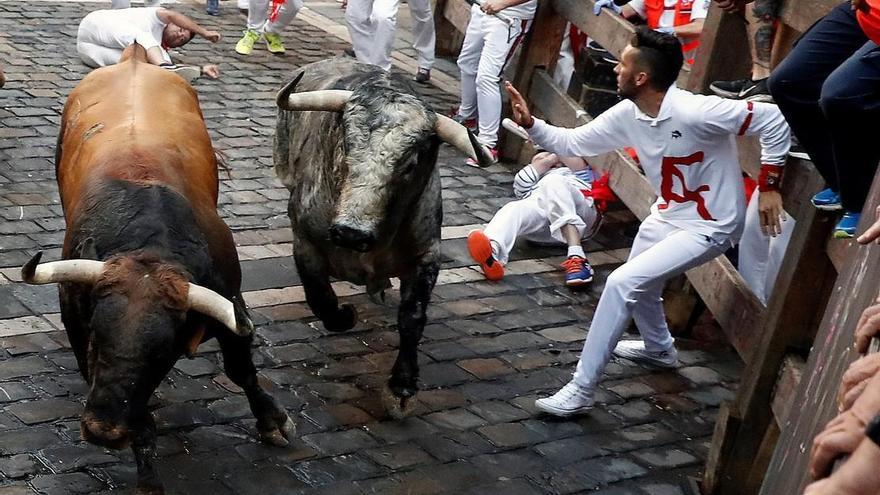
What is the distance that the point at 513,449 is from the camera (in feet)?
21.0

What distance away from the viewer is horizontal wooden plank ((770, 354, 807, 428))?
5.92 m

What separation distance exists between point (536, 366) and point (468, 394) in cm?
64

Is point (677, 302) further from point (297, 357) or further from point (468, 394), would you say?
point (297, 357)

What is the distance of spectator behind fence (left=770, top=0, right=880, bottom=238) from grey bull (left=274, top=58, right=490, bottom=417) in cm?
149

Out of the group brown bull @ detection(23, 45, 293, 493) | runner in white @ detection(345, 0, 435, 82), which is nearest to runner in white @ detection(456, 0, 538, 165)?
runner in white @ detection(345, 0, 435, 82)

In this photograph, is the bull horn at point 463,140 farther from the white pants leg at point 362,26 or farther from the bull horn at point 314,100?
the white pants leg at point 362,26

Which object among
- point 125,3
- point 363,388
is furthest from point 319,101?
point 125,3

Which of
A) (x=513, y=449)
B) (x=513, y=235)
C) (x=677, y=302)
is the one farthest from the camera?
(x=513, y=235)

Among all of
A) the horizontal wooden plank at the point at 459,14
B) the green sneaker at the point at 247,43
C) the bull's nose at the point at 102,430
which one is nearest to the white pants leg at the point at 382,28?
the horizontal wooden plank at the point at 459,14

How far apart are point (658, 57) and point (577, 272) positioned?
2.25m

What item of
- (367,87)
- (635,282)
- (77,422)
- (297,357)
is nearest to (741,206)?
(635,282)

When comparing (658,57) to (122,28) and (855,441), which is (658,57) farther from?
(122,28)

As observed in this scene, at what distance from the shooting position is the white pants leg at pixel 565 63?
1151 centimetres

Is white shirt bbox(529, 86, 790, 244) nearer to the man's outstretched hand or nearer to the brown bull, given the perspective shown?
the man's outstretched hand
